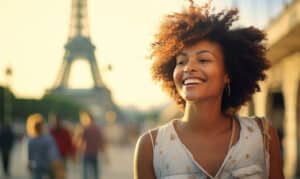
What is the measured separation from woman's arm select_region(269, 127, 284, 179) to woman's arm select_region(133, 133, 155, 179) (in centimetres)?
51

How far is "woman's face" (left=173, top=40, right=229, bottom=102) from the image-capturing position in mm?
2906

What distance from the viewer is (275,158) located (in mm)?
2959

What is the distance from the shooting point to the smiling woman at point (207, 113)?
9.37 ft

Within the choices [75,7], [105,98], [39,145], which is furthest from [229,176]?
[75,7]

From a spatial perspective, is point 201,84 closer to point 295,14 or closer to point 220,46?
point 220,46

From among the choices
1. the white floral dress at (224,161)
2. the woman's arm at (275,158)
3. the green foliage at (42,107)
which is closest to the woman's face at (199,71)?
the white floral dress at (224,161)

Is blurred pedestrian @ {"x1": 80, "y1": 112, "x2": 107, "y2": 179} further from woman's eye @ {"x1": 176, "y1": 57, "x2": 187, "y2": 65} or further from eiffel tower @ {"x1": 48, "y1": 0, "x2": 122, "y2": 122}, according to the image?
eiffel tower @ {"x1": 48, "y1": 0, "x2": 122, "y2": 122}

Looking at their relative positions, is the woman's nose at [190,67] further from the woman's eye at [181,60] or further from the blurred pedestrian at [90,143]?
the blurred pedestrian at [90,143]

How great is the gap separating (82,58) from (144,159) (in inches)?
2615

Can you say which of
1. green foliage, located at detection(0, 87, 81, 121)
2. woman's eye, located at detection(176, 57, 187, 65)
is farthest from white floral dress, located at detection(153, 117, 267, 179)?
green foliage, located at detection(0, 87, 81, 121)

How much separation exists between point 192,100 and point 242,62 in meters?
0.32

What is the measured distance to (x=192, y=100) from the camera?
295 cm

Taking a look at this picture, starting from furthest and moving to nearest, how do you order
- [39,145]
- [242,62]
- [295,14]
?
[295,14], [39,145], [242,62]

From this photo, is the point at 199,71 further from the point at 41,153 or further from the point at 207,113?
the point at 41,153
